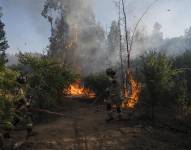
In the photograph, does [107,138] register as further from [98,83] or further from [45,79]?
[98,83]

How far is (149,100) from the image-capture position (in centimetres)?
1368

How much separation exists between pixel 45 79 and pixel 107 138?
7.42m

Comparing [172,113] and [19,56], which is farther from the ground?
[19,56]

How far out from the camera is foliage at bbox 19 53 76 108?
16609 millimetres

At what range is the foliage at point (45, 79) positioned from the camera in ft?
54.5

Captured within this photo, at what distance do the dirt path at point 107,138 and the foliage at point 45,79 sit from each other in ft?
13.2

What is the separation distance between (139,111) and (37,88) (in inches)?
213

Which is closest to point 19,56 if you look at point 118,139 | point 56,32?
point 118,139

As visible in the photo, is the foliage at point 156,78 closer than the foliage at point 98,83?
Yes

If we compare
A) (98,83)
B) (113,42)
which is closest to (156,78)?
(98,83)

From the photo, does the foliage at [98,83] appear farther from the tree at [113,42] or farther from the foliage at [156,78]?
the tree at [113,42]

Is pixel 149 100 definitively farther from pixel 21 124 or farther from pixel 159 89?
pixel 21 124

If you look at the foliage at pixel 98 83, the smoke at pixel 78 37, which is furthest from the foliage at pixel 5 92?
the smoke at pixel 78 37

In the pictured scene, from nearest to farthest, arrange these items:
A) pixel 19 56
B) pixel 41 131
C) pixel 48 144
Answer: pixel 48 144 → pixel 41 131 → pixel 19 56
